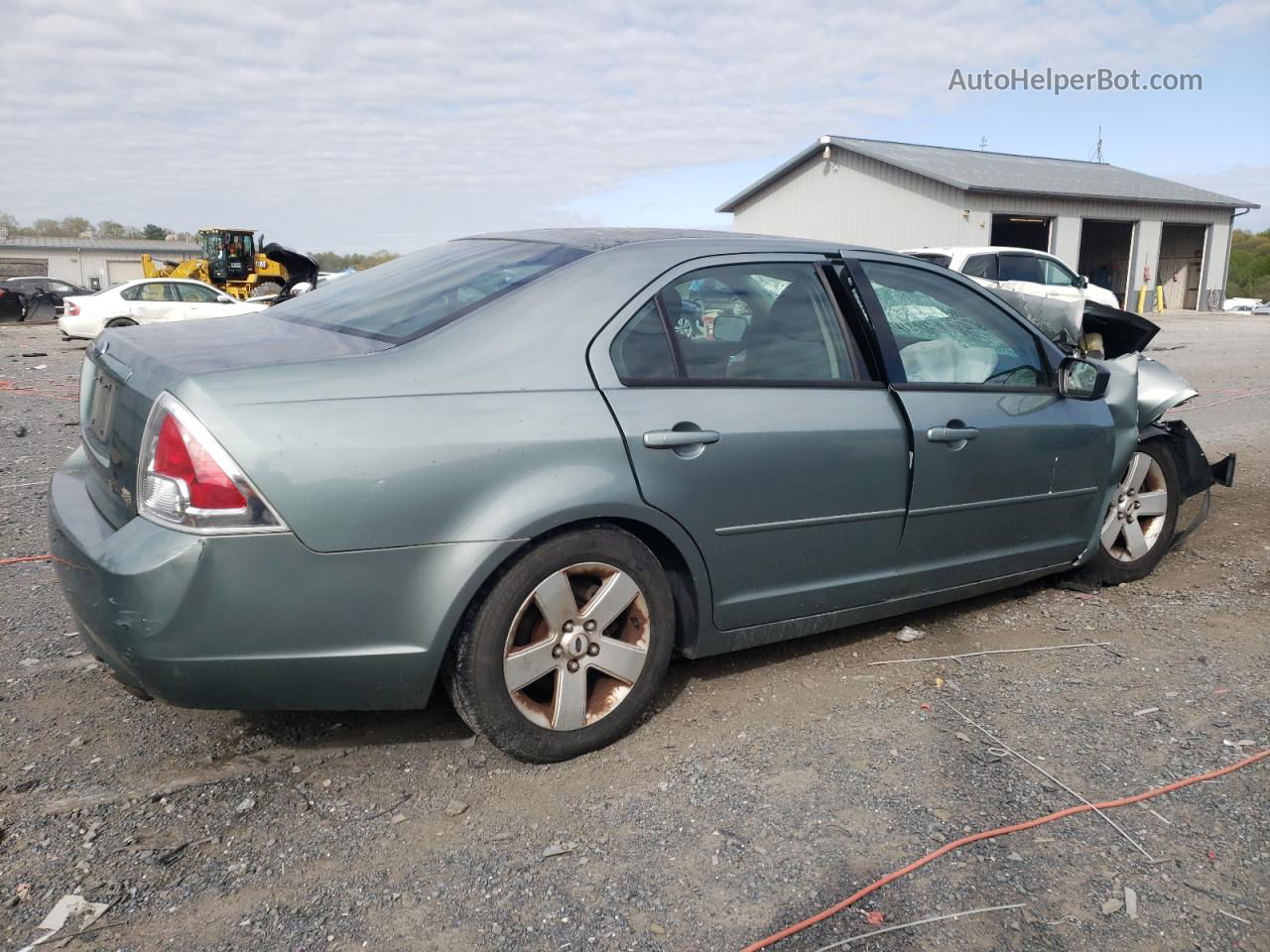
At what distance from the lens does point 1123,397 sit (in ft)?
14.8

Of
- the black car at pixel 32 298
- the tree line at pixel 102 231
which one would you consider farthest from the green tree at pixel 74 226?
the black car at pixel 32 298

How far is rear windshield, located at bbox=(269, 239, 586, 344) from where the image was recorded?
3174 millimetres

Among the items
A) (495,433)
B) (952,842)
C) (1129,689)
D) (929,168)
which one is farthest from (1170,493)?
(929,168)

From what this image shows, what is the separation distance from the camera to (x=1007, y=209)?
94.8ft

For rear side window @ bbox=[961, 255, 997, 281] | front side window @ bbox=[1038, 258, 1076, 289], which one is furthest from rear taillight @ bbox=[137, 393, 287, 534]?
front side window @ bbox=[1038, 258, 1076, 289]

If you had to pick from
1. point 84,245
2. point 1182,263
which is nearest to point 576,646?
point 1182,263

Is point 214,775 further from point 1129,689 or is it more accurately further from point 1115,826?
point 1129,689

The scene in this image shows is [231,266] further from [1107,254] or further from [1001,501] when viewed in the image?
[1107,254]

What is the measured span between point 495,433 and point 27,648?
7.37 feet

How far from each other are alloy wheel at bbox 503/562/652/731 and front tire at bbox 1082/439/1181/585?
101 inches

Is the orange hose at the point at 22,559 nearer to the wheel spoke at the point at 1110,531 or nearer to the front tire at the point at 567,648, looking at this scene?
the front tire at the point at 567,648

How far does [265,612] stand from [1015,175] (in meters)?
33.0

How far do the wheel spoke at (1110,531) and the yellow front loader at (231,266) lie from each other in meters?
26.6

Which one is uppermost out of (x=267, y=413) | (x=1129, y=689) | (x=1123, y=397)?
(x=267, y=413)
